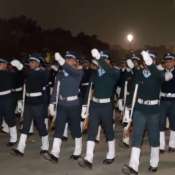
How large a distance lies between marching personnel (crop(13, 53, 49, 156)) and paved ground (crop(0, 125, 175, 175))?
1.46ft

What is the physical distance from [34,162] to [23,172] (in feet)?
2.93

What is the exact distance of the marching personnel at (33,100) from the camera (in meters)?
11.7

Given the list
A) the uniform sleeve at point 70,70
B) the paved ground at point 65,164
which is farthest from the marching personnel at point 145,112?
the uniform sleeve at point 70,70

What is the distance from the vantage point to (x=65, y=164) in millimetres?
11148

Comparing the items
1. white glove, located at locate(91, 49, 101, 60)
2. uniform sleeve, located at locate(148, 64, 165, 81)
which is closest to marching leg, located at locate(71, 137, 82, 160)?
white glove, located at locate(91, 49, 101, 60)

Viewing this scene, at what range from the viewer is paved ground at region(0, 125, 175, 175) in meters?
10.5

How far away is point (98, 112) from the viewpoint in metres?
10.8

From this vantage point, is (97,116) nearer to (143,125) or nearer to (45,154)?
(143,125)

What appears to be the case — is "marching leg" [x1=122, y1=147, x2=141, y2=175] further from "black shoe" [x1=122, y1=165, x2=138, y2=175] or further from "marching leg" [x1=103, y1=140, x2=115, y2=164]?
"marching leg" [x1=103, y1=140, x2=115, y2=164]

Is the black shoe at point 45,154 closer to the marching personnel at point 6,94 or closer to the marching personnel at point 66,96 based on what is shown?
the marching personnel at point 66,96

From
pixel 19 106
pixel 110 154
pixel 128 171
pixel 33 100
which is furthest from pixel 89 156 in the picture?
pixel 19 106

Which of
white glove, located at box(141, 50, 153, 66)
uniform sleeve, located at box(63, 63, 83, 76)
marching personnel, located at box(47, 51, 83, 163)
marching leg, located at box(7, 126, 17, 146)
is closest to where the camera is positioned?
white glove, located at box(141, 50, 153, 66)

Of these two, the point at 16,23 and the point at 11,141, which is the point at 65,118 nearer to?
the point at 11,141

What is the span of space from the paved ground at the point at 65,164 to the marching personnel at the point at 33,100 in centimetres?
45
